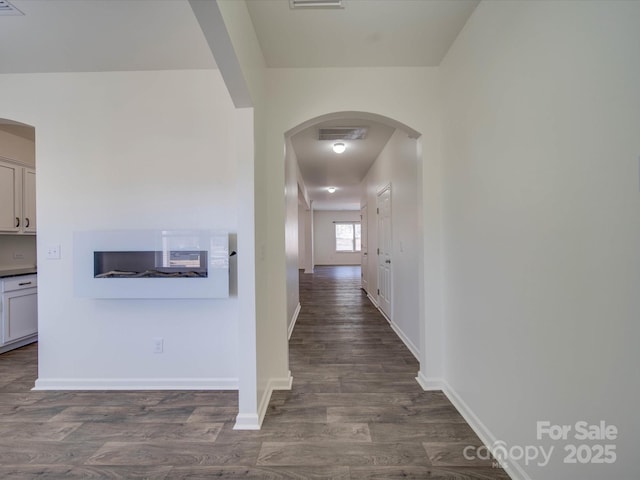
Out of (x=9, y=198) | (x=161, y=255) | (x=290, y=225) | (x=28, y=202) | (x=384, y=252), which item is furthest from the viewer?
(x=384, y=252)

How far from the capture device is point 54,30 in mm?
1842

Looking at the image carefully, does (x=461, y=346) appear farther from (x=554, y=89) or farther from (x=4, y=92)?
(x=4, y=92)

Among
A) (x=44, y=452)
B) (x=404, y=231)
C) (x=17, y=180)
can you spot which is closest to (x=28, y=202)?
(x=17, y=180)

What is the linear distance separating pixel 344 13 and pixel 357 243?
11547mm

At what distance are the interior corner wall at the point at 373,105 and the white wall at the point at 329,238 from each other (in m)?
10.6

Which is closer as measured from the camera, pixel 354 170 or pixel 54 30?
pixel 54 30

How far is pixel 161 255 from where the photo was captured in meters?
2.22

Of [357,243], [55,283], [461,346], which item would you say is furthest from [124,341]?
[357,243]

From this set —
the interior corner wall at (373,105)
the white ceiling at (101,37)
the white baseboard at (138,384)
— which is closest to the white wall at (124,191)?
the white baseboard at (138,384)

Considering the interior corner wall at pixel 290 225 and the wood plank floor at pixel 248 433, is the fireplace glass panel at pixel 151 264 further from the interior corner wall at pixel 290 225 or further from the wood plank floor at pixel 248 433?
the wood plank floor at pixel 248 433

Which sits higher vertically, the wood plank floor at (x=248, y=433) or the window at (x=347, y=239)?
the window at (x=347, y=239)

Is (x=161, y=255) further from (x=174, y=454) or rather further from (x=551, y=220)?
(x=551, y=220)

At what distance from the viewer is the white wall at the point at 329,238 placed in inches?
509

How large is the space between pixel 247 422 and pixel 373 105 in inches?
99.8
